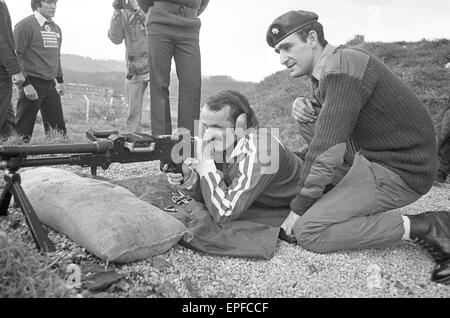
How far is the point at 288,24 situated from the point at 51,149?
1.94 m

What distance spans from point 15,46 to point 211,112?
457 centimetres

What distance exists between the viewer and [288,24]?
3.22 m

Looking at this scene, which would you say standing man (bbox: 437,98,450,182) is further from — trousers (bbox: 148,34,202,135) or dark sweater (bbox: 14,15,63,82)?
dark sweater (bbox: 14,15,63,82)

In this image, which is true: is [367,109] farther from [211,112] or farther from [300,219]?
[211,112]

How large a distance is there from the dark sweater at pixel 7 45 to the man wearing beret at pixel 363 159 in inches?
166

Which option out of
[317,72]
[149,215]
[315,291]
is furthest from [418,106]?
[149,215]

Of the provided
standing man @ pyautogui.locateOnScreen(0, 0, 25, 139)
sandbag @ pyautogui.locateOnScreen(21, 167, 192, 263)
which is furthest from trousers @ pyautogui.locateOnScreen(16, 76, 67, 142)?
sandbag @ pyautogui.locateOnScreen(21, 167, 192, 263)

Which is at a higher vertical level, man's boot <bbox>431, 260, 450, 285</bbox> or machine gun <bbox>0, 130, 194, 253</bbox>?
machine gun <bbox>0, 130, 194, 253</bbox>

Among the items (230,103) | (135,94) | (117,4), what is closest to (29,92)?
(135,94)

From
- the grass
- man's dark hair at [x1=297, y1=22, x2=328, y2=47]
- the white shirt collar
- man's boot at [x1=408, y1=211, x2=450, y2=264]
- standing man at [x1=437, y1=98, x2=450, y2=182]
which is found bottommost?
standing man at [x1=437, y1=98, x2=450, y2=182]

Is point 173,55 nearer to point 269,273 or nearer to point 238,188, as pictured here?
point 238,188

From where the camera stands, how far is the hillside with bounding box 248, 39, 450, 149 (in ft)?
34.2

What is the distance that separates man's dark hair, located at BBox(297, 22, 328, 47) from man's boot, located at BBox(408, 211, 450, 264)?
1.50 meters

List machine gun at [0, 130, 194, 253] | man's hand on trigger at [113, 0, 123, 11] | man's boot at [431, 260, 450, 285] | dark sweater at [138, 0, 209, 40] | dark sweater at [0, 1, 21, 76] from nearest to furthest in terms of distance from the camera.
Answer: machine gun at [0, 130, 194, 253] → man's boot at [431, 260, 450, 285] → dark sweater at [138, 0, 209, 40] → dark sweater at [0, 1, 21, 76] → man's hand on trigger at [113, 0, 123, 11]
